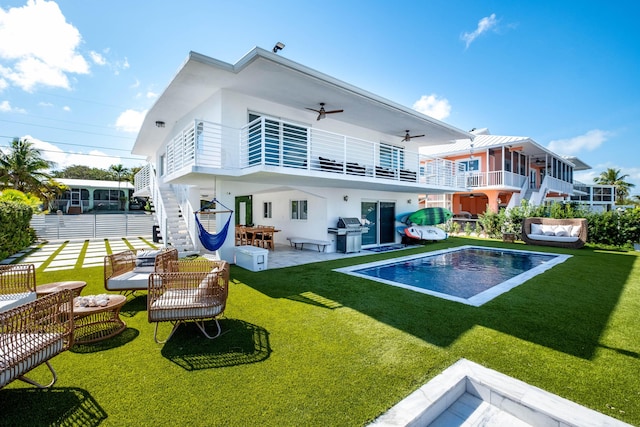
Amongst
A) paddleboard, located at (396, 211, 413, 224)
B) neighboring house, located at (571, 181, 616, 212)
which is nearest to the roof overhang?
paddleboard, located at (396, 211, 413, 224)

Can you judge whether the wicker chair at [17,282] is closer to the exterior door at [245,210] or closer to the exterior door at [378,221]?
the exterior door at [378,221]

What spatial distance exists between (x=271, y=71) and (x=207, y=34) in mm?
5339

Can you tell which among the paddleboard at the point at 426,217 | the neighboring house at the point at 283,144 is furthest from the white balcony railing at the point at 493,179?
the paddleboard at the point at 426,217

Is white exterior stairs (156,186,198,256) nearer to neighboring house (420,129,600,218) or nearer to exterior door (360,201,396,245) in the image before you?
exterior door (360,201,396,245)

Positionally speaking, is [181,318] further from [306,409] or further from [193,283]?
[306,409]

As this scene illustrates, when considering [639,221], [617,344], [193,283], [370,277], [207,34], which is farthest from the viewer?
[639,221]

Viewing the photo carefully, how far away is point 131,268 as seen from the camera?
239 inches

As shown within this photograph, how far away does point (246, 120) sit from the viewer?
9312 mm

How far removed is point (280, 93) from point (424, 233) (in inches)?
366

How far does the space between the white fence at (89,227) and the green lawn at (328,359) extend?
13337mm

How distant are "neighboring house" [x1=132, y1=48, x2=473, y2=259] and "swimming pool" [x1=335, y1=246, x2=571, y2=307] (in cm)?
294

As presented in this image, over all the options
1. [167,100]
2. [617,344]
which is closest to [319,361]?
[617,344]

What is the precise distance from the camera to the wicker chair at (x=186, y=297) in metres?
3.75

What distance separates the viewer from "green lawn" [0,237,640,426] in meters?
2.53
